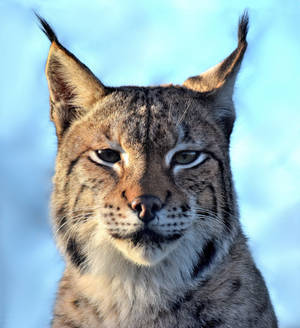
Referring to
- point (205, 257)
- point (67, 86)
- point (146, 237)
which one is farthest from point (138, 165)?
point (67, 86)

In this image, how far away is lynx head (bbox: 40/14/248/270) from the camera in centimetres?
415

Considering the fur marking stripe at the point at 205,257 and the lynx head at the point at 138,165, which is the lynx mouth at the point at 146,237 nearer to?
the lynx head at the point at 138,165

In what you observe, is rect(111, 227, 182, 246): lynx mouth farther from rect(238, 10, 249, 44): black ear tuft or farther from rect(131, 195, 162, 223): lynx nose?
rect(238, 10, 249, 44): black ear tuft

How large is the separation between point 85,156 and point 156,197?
0.86 metres

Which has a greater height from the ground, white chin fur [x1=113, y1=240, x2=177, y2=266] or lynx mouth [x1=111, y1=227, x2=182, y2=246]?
lynx mouth [x1=111, y1=227, x2=182, y2=246]

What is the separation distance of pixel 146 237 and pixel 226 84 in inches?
64.8

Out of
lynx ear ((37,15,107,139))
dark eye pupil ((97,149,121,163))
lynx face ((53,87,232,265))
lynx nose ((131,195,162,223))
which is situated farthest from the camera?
lynx ear ((37,15,107,139))

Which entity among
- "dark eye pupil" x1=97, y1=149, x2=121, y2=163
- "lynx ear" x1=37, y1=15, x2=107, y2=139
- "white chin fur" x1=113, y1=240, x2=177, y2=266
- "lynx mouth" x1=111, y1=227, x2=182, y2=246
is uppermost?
"lynx ear" x1=37, y1=15, x2=107, y2=139

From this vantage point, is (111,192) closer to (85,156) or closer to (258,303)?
(85,156)

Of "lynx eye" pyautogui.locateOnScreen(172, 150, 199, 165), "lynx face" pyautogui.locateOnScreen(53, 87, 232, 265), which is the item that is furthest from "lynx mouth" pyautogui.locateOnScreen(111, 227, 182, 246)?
"lynx eye" pyautogui.locateOnScreen(172, 150, 199, 165)

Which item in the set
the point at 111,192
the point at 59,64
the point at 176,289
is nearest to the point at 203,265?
the point at 176,289

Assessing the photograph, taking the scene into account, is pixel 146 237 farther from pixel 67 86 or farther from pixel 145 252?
pixel 67 86

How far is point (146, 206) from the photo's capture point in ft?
13.0

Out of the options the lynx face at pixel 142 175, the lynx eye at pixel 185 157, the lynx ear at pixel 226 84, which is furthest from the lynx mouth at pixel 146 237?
the lynx ear at pixel 226 84
